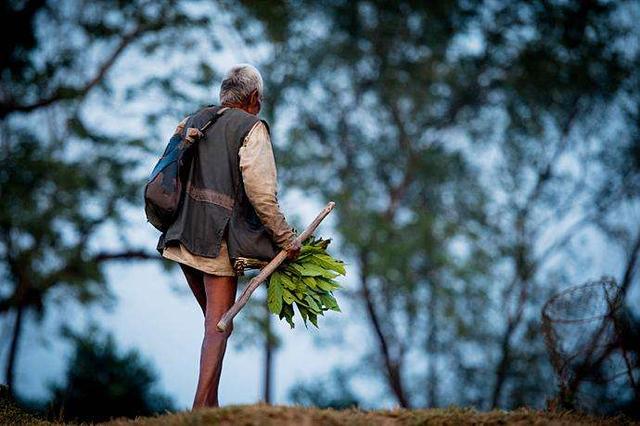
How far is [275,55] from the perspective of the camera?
18203 mm

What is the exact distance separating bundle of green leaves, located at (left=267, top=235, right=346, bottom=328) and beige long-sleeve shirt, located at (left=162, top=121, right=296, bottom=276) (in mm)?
267

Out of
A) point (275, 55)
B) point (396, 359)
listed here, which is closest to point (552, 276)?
point (396, 359)

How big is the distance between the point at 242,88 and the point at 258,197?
0.83m

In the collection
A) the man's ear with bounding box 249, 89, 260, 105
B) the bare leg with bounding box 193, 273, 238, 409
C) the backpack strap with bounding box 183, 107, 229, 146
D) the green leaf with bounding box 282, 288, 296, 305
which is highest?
the man's ear with bounding box 249, 89, 260, 105

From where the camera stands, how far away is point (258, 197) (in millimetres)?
5465

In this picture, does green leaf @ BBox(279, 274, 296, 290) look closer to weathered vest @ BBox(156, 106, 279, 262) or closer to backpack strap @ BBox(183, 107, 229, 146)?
weathered vest @ BBox(156, 106, 279, 262)

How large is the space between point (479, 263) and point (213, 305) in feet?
45.7

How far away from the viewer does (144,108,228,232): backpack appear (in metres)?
5.54

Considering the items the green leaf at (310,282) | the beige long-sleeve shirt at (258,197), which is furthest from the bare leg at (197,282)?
the green leaf at (310,282)

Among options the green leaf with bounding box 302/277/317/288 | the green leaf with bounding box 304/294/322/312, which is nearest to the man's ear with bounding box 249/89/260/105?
the green leaf with bounding box 302/277/317/288

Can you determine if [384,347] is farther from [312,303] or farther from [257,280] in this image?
[257,280]

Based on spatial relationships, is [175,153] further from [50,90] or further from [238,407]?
[50,90]

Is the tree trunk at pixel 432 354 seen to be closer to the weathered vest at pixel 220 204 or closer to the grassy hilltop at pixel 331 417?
the grassy hilltop at pixel 331 417

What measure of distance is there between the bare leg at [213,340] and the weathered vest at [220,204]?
0.69ft
